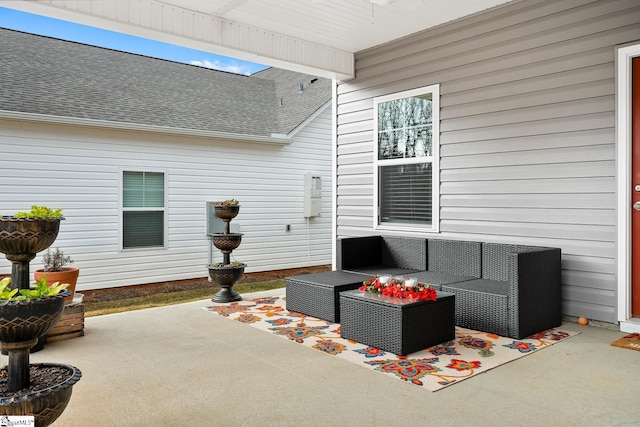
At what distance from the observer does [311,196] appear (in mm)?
9422

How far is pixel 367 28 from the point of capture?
5320mm

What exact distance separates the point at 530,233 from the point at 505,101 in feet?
4.27

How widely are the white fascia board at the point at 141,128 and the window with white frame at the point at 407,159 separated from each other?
307 centimetres

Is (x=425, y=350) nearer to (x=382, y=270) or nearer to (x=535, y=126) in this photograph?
(x=382, y=270)

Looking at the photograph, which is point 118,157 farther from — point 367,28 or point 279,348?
point 279,348

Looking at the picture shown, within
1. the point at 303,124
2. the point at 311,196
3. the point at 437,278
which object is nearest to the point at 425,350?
the point at 437,278

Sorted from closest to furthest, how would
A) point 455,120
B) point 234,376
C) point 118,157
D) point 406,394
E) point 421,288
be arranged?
point 406,394 < point 234,376 < point 421,288 < point 455,120 < point 118,157

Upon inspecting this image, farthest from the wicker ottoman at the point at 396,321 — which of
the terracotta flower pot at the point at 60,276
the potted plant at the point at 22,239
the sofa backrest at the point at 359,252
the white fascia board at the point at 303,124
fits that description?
the white fascia board at the point at 303,124

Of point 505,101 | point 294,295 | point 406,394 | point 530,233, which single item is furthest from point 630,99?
point 294,295

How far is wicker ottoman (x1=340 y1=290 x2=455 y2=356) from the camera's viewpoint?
3.35 meters

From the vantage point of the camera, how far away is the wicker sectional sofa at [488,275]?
12.2ft

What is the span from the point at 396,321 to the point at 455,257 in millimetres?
1629

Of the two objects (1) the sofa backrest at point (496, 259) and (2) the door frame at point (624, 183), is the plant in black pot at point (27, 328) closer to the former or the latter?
(1) the sofa backrest at point (496, 259)

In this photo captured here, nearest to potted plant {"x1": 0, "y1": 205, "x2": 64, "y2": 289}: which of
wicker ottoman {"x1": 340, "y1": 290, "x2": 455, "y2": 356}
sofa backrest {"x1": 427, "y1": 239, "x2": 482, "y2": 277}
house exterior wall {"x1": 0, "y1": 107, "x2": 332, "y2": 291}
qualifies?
wicker ottoman {"x1": 340, "y1": 290, "x2": 455, "y2": 356}
